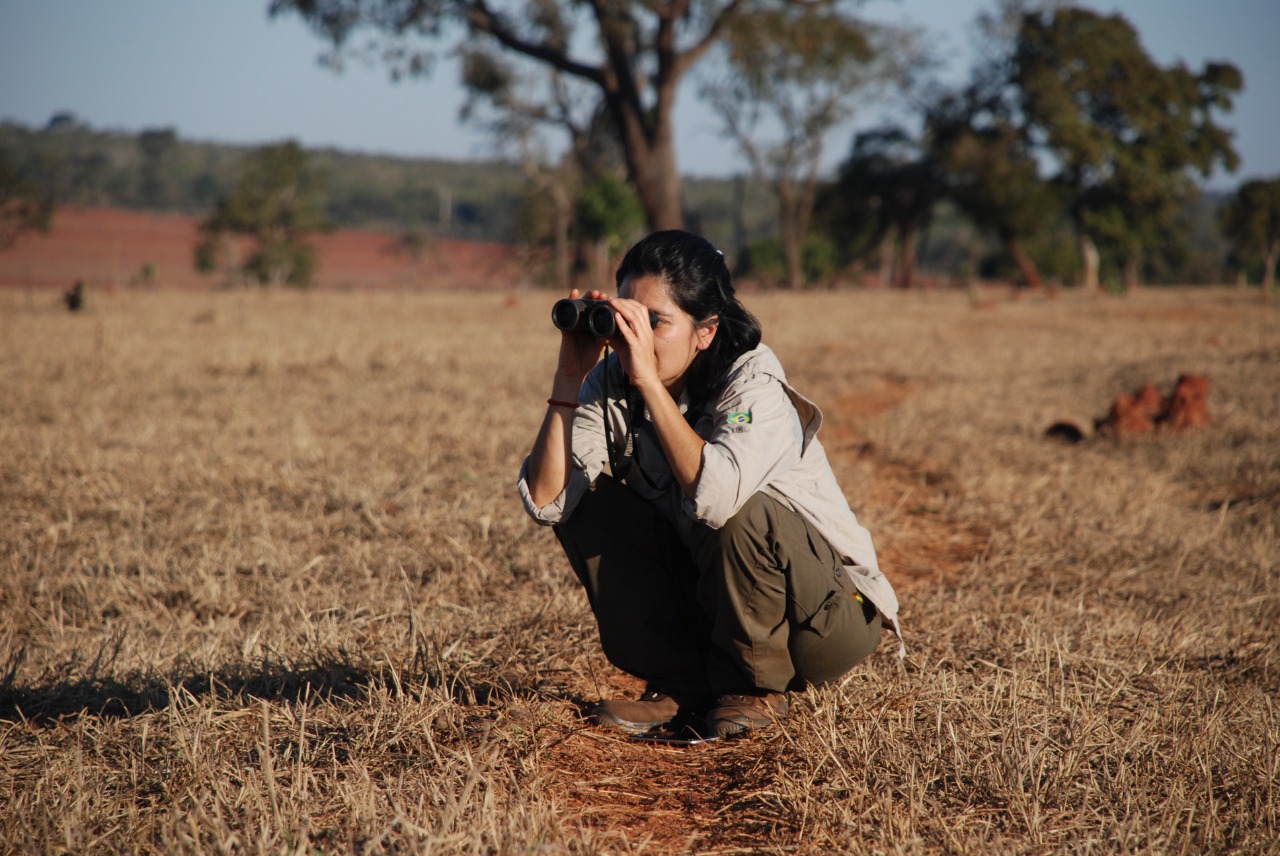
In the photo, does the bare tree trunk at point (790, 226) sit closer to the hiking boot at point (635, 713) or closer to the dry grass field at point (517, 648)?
the dry grass field at point (517, 648)

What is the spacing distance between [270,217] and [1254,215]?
34.8 metres

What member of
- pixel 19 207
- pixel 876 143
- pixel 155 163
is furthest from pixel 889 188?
pixel 155 163

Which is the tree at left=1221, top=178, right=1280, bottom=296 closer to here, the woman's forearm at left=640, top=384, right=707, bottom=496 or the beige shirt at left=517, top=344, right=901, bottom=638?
the beige shirt at left=517, top=344, right=901, bottom=638

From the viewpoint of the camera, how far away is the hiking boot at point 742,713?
2314 mm

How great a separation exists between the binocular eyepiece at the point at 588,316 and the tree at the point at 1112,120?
28816 mm

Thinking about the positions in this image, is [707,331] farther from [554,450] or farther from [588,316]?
[554,450]

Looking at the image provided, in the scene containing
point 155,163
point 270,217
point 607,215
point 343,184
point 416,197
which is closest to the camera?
point 607,215

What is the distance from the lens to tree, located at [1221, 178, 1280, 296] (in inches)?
1332

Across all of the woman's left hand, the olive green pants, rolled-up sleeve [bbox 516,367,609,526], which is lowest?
the olive green pants

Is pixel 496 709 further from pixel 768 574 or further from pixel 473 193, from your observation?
pixel 473 193

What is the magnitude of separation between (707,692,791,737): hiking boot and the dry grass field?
5 centimetres

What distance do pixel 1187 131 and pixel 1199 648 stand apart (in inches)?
1228

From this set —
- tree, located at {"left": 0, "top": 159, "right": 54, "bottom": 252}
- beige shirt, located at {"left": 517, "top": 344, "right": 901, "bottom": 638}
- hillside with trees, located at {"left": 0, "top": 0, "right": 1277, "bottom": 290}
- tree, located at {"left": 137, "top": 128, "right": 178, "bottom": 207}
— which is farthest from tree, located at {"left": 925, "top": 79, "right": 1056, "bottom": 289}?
tree, located at {"left": 137, "top": 128, "right": 178, "bottom": 207}

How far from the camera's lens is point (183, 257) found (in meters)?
50.2
